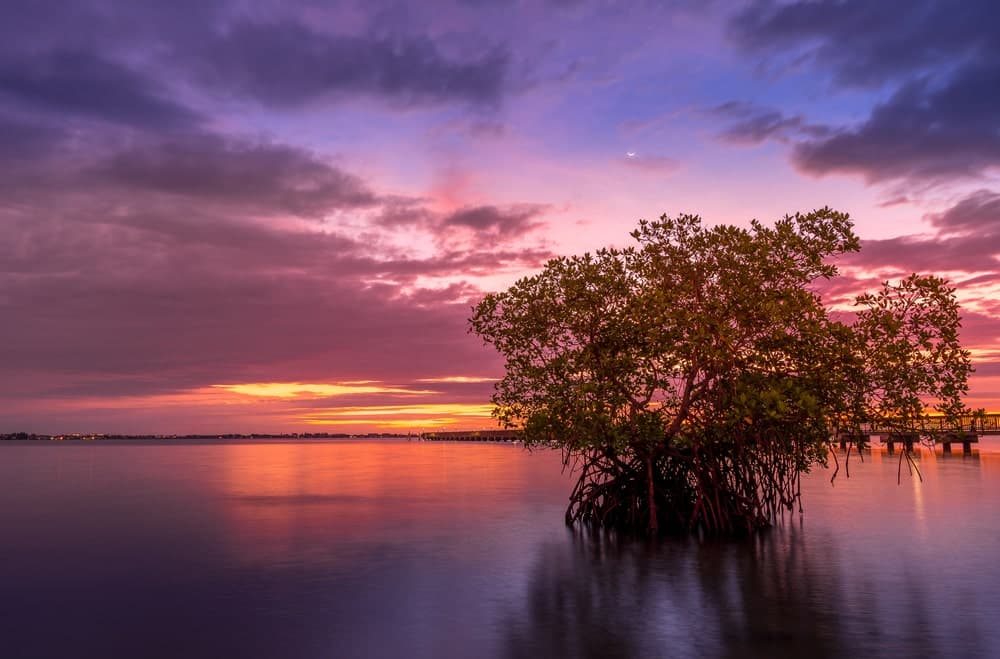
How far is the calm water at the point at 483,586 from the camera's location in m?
15.4

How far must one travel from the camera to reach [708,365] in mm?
24188

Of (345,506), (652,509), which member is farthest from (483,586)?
(345,506)

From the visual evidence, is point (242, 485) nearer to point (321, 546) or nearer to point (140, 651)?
point (321, 546)

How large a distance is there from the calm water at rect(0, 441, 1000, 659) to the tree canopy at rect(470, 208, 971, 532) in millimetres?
2680

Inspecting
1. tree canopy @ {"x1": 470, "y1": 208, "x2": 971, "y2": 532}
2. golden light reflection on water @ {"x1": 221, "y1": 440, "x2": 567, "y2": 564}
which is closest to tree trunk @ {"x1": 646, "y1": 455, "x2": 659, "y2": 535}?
tree canopy @ {"x1": 470, "y1": 208, "x2": 971, "y2": 532}

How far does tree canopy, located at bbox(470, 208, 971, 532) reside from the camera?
22.3 meters

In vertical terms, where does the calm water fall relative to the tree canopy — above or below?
below

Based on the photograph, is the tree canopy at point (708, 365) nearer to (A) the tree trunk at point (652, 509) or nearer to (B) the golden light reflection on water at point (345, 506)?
(A) the tree trunk at point (652, 509)

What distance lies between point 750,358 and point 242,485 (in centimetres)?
4794

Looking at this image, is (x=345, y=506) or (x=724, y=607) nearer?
(x=724, y=607)

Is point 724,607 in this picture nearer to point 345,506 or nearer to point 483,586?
point 483,586

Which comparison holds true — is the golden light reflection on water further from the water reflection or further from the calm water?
the water reflection

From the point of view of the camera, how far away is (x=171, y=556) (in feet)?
89.6

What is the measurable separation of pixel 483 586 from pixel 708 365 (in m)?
8.99
